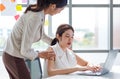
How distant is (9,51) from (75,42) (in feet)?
8.06

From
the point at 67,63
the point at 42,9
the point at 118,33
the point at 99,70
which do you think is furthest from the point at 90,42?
the point at 42,9

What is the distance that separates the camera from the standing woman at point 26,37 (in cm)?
169

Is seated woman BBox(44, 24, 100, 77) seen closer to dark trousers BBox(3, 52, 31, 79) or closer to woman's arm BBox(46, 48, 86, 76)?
woman's arm BBox(46, 48, 86, 76)

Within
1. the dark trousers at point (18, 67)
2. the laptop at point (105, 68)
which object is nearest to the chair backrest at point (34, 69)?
the dark trousers at point (18, 67)

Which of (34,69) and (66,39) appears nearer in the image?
(34,69)

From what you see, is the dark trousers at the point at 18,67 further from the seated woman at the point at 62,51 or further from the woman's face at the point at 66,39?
the woman's face at the point at 66,39

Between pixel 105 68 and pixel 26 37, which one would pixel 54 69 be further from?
pixel 26 37

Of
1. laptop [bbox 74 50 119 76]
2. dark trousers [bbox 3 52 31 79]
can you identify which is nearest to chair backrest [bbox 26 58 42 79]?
dark trousers [bbox 3 52 31 79]

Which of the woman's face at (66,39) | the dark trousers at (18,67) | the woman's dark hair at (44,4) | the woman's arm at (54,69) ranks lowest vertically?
the woman's arm at (54,69)

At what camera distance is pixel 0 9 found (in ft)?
13.1

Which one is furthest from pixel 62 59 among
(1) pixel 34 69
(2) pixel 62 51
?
(1) pixel 34 69

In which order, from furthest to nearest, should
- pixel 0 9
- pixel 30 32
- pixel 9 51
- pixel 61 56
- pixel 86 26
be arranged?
1. pixel 86 26
2. pixel 0 9
3. pixel 61 56
4. pixel 9 51
5. pixel 30 32

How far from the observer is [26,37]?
1.69m

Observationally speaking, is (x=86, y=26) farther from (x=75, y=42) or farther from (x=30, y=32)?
(x=30, y=32)
